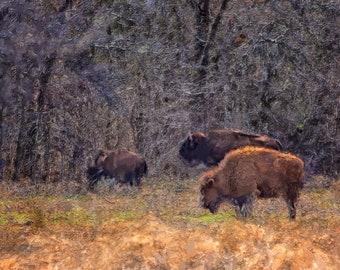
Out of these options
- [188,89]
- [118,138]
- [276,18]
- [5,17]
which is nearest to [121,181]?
[118,138]

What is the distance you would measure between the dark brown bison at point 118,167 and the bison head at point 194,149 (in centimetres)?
82

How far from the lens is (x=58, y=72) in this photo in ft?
46.9

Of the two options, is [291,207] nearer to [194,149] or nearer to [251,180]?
[251,180]

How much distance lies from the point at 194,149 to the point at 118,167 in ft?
4.89

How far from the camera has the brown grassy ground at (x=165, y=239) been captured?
30.8 ft

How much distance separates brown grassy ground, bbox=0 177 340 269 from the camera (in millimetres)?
9383

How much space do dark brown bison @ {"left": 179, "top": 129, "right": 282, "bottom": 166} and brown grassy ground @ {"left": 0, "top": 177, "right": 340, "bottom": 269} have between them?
213 centimetres

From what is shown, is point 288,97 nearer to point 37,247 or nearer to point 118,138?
point 118,138

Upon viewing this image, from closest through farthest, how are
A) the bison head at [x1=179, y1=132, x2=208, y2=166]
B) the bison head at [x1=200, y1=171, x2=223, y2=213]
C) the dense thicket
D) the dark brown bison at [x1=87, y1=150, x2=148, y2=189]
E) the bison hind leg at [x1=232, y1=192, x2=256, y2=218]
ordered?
the bison hind leg at [x1=232, y1=192, x2=256, y2=218] → the bison head at [x1=200, y1=171, x2=223, y2=213] → the dark brown bison at [x1=87, y1=150, x2=148, y2=189] → the bison head at [x1=179, y1=132, x2=208, y2=166] → the dense thicket

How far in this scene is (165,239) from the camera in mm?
9547

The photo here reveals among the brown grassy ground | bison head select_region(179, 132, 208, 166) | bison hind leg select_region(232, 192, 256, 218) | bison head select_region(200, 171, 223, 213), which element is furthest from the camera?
bison head select_region(179, 132, 208, 166)

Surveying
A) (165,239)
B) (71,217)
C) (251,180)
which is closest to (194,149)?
(251,180)

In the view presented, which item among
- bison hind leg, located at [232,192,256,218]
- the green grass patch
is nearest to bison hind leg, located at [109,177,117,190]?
the green grass patch

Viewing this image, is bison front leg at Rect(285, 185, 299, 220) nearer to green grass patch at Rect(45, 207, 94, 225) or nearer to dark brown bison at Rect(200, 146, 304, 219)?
dark brown bison at Rect(200, 146, 304, 219)
